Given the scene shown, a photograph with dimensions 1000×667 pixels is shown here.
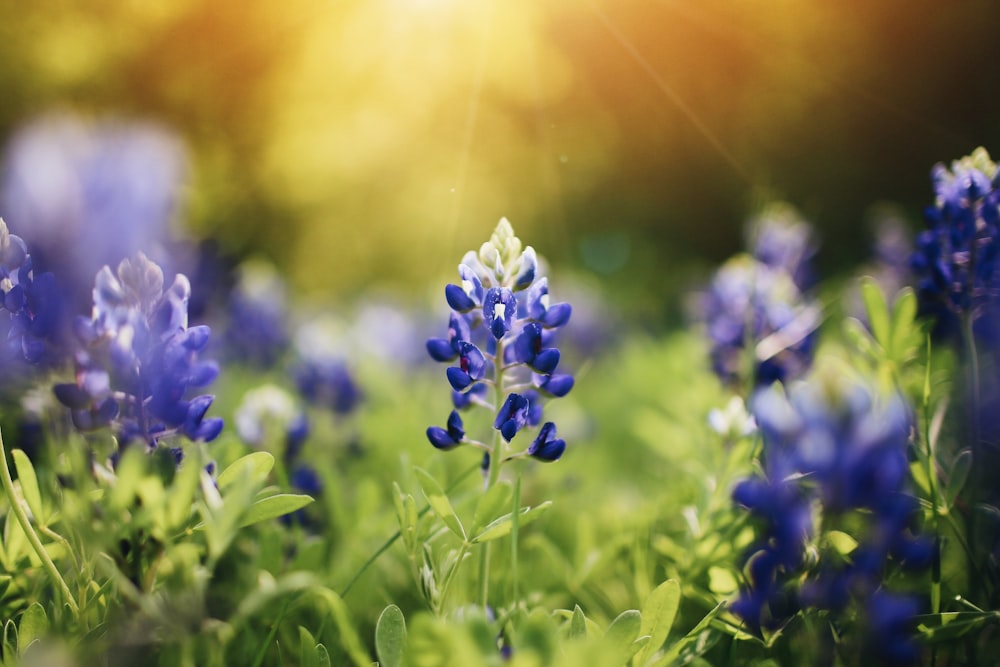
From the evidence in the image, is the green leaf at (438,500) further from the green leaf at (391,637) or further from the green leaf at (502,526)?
the green leaf at (391,637)

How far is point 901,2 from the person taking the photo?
19.4ft

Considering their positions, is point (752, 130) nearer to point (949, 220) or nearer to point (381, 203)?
point (381, 203)

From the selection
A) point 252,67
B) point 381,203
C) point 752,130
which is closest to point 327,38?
point 252,67

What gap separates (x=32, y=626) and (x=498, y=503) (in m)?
0.87

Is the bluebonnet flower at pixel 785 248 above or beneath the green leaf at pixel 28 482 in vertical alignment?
beneath

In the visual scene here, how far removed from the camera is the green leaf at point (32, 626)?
136 cm

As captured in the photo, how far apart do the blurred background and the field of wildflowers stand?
2060mm

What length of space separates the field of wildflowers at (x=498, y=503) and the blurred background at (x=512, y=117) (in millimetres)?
2060

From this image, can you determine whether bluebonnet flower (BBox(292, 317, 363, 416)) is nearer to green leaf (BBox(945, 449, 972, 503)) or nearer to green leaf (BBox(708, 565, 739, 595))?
green leaf (BBox(708, 565, 739, 595))

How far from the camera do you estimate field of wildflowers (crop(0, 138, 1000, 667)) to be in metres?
1.22

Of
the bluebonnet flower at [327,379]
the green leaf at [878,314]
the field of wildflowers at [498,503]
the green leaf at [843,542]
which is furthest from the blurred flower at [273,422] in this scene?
the green leaf at [878,314]

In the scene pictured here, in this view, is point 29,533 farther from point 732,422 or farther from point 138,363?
point 732,422

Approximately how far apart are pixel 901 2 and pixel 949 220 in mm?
5076

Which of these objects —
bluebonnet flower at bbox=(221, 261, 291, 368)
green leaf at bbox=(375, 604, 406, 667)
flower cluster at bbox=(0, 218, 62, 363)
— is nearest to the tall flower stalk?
green leaf at bbox=(375, 604, 406, 667)
